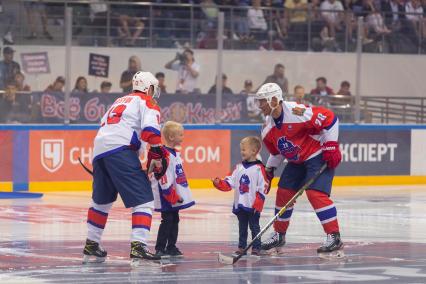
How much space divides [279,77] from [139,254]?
10527 millimetres

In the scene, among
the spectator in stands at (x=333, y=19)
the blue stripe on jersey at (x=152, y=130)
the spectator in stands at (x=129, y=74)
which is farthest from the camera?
the spectator in stands at (x=333, y=19)

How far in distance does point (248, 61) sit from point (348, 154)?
9.45 ft

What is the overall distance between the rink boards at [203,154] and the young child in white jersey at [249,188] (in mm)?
8214

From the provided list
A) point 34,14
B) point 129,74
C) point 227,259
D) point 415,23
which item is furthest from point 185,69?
point 227,259

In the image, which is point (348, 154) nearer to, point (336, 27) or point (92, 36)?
point (336, 27)

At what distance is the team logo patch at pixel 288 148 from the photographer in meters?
11.8

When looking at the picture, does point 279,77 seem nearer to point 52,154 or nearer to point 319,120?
point 52,154

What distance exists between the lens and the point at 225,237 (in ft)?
44.7

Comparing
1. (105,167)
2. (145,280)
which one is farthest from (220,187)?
(145,280)

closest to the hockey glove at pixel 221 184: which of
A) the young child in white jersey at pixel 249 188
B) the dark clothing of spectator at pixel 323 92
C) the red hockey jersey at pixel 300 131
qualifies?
the young child in white jersey at pixel 249 188

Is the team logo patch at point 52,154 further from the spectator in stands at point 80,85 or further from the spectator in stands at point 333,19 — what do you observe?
the spectator in stands at point 333,19

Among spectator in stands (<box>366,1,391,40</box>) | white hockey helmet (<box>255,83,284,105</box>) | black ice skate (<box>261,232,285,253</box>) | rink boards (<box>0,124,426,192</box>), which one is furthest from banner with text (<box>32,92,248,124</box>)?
white hockey helmet (<box>255,83,284,105</box>)

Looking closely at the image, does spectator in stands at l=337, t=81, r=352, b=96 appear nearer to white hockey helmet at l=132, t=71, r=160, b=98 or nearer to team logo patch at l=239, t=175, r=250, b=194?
team logo patch at l=239, t=175, r=250, b=194

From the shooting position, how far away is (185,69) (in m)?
20.2
